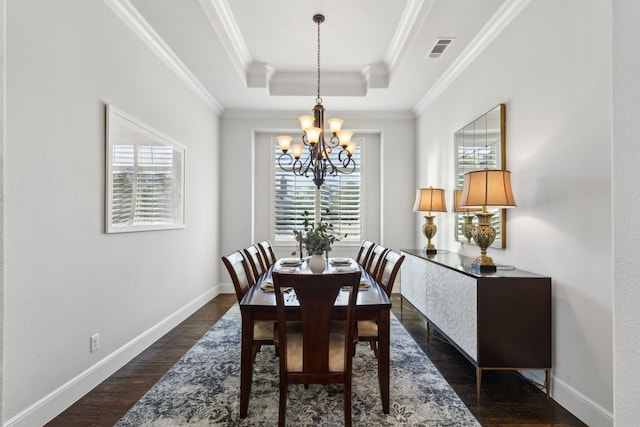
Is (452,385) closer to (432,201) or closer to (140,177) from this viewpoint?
(432,201)

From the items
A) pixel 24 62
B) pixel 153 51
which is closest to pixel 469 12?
pixel 153 51

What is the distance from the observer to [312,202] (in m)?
5.50

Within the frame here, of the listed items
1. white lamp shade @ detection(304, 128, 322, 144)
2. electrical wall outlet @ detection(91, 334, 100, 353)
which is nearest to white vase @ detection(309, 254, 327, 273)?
white lamp shade @ detection(304, 128, 322, 144)

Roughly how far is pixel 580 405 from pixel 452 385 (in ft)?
2.42

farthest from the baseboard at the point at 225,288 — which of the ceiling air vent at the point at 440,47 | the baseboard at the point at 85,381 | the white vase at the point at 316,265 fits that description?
the ceiling air vent at the point at 440,47

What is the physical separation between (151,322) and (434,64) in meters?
4.06

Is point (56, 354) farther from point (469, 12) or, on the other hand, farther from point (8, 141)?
point (469, 12)

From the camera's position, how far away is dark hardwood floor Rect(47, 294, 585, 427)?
198cm

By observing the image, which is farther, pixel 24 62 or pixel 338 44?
pixel 338 44

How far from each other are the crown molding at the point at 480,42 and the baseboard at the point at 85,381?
4184 millimetres

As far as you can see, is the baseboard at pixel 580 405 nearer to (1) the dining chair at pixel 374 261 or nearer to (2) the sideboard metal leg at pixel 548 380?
(2) the sideboard metal leg at pixel 548 380

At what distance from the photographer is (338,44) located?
3738mm

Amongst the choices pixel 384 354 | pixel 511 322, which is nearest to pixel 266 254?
pixel 384 354

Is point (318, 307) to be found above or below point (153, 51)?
below
